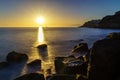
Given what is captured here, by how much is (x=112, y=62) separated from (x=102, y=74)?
81 cm

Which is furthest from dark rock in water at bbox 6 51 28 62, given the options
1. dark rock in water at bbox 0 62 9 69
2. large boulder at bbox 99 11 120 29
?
large boulder at bbox 99 11 120 29

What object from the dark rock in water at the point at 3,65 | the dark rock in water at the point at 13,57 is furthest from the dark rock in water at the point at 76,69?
the dark rock in water at the point at 13,57

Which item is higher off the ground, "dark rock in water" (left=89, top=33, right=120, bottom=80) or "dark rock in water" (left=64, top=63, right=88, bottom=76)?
"dark rock in water" (left=89, top=33, right=120, bottom=80)

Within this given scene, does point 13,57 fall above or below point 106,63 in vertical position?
below

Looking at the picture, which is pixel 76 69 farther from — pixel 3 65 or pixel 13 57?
pixel 13 57

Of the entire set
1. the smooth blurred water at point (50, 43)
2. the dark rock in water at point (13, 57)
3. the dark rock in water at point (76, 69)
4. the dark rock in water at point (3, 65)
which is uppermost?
the dark rock in water at point (76, 69)

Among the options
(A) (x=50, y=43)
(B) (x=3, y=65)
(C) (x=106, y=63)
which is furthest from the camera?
(A) (x=50, y=43)

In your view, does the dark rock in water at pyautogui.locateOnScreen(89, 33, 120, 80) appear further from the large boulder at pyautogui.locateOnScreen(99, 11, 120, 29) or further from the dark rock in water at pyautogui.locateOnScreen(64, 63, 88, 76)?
the large boulder at pyautogui.locateOnScreen(99, 11, 120, 29)

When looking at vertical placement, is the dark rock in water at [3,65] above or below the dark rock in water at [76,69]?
below

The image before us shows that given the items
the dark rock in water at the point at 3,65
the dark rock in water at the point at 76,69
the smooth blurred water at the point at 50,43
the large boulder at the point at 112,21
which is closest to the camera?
the dark rock in water at the point at 76,69

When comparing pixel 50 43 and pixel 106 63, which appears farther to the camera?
pixel 50 43

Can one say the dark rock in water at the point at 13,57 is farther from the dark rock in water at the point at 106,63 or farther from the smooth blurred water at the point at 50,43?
the dark rock in water at the point at 106,63

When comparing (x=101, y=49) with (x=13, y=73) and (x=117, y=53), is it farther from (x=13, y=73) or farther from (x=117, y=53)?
(x=13, y=73)

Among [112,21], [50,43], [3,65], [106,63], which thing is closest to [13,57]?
[3,65]
